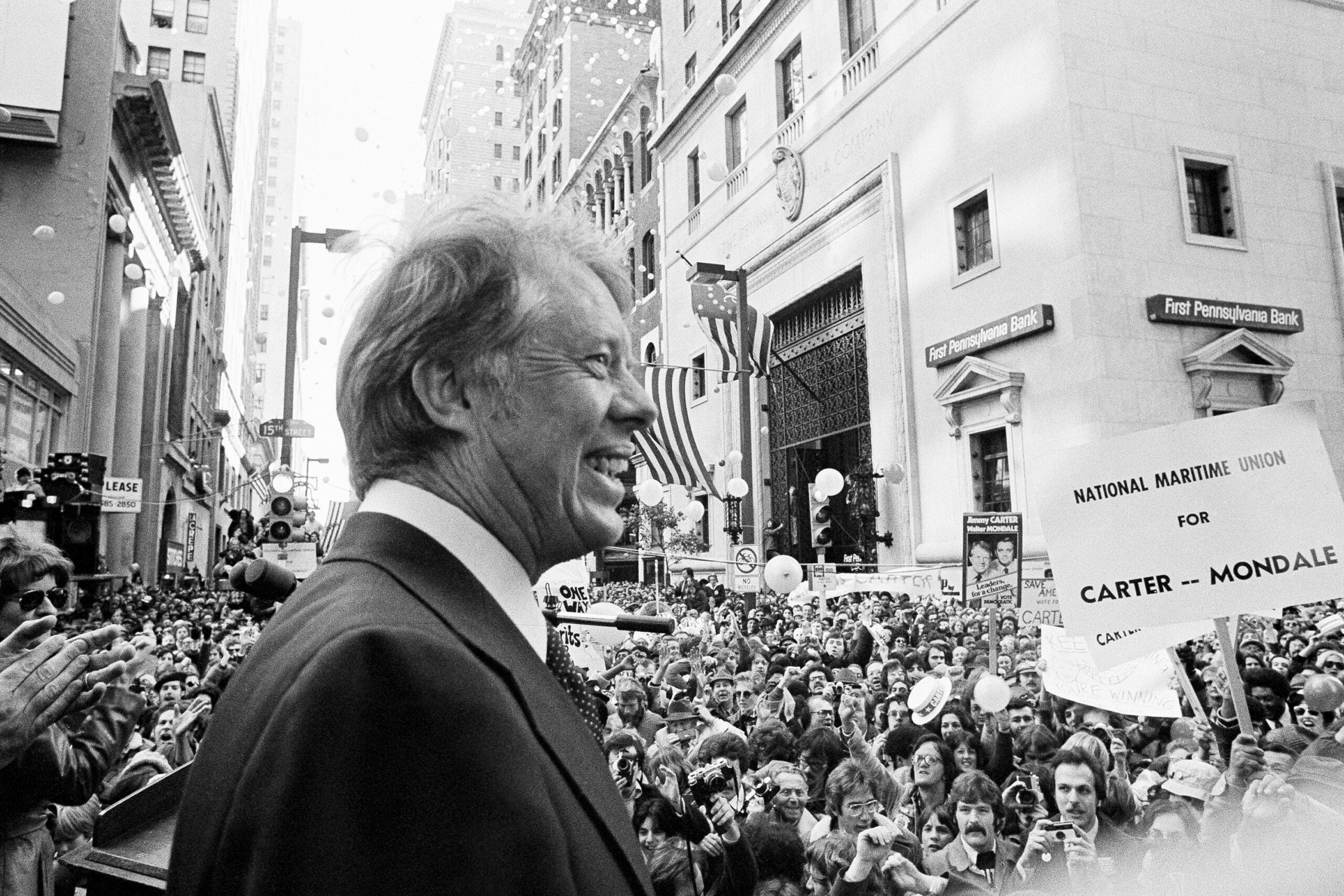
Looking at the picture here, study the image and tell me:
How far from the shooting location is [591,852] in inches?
43.1

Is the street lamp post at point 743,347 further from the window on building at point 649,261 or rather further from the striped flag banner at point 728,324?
the window on building at point 649,261

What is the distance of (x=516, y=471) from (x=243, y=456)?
3550 inches

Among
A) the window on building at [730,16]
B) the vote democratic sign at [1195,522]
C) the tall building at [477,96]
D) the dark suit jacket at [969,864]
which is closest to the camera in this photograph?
the vote democratic sign at [1195,522]

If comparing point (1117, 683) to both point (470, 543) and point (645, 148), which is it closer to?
point (470, 543)

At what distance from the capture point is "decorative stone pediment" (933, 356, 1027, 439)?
15.7 meters

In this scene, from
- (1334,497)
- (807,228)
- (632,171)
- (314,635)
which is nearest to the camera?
(314,635)

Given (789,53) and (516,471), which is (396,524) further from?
(789,53)

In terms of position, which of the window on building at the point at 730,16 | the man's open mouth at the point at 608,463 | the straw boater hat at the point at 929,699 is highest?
the window on building at the point at 730,16

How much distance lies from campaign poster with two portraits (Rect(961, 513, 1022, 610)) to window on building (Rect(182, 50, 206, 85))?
200ft

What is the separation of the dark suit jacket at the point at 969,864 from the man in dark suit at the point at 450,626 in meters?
3.56

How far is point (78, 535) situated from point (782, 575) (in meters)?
8.01

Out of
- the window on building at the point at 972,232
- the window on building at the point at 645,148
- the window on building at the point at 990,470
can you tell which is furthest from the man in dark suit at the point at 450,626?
the window on building at the point at 645,148

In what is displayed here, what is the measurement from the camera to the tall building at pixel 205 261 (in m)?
40.1

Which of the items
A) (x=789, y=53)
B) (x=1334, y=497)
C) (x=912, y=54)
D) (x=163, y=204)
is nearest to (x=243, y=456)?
(x=163, y=204)
